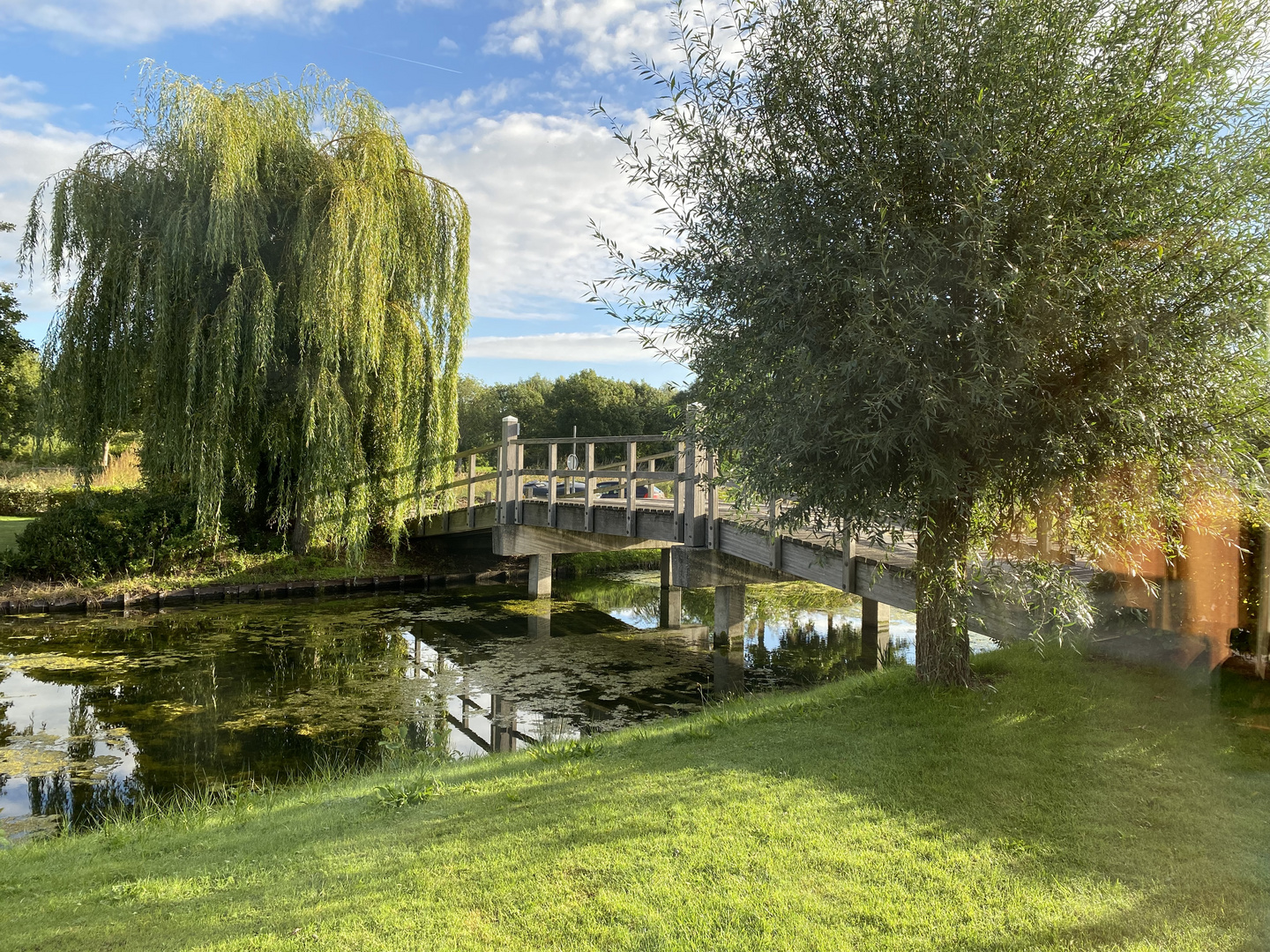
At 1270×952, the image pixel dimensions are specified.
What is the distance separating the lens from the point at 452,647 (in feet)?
39.7

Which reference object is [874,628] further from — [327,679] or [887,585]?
[327,679]

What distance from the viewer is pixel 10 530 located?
1845 cm

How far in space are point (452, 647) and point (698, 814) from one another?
852 cm

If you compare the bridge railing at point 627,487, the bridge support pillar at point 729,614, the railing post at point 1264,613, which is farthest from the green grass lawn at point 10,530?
the railing post at point 1264,613

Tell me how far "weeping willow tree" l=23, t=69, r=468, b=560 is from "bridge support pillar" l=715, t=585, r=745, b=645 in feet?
24.5

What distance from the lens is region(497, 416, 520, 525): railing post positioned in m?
16.1

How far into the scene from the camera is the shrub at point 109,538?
14727 mm

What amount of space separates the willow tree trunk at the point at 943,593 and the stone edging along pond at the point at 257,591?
13.5m

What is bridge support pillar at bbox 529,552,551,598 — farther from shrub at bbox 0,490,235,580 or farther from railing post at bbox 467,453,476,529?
shrub at bbox 0,490,235,580

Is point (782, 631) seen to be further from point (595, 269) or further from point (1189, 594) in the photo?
point (595, 269)

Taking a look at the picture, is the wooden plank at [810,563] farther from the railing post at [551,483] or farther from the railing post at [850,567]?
the railing post at [551,483]

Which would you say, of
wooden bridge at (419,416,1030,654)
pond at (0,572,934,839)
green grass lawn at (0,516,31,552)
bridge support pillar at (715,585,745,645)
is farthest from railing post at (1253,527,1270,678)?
green grass lawn at (0,516,31,552)

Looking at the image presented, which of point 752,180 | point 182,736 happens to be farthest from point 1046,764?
point 182,736

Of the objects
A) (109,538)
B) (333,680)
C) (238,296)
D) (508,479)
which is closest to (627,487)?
(508,479)
